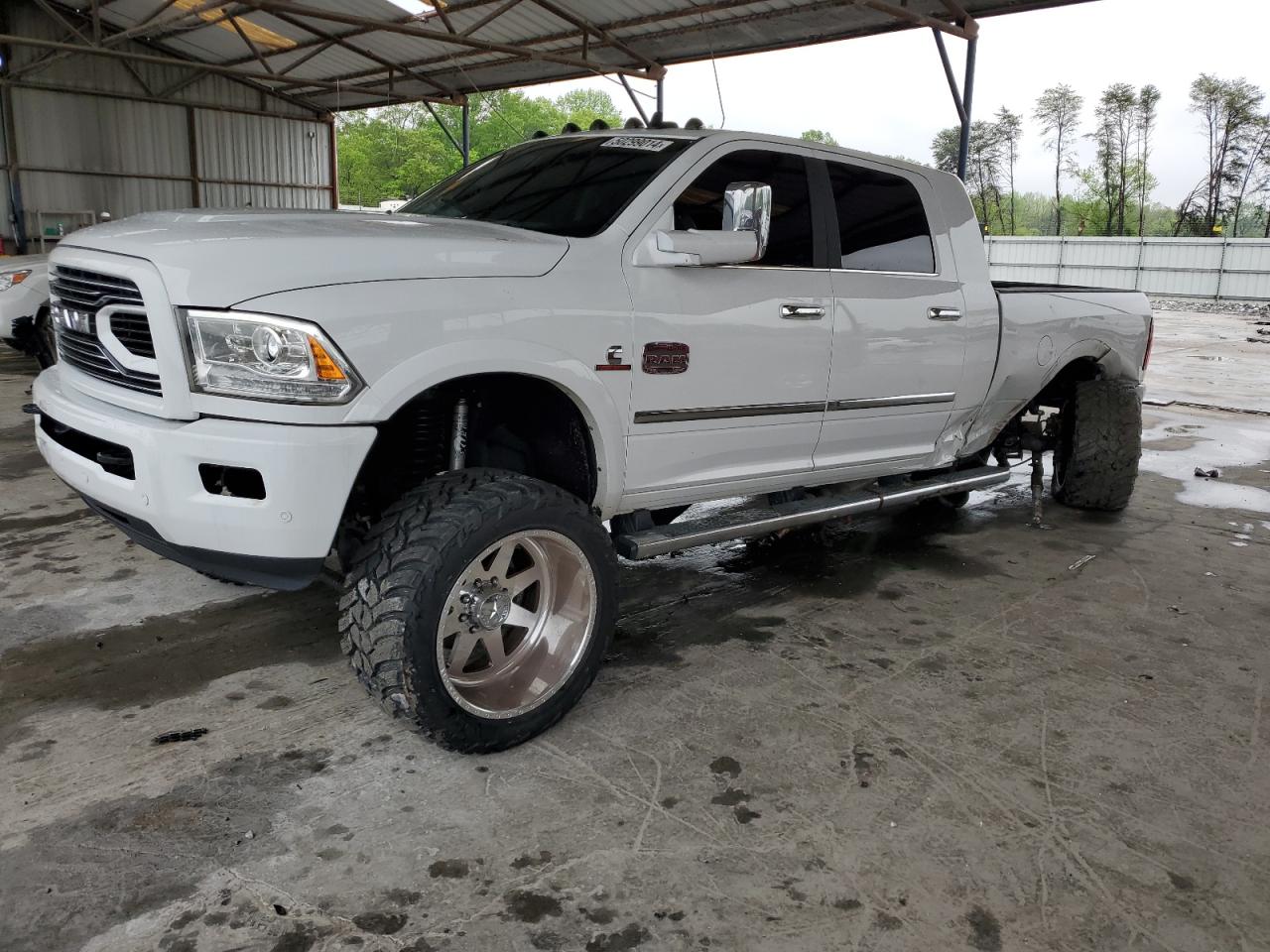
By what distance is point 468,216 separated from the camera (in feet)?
11.9

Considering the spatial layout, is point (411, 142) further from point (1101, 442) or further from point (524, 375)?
point (524, 375)

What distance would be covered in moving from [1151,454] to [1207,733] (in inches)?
203

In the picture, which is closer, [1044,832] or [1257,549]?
[1044,832]

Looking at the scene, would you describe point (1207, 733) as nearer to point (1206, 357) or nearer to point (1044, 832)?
point (1044, 832)

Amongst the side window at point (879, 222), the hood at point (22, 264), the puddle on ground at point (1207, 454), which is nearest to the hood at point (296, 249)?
the side window at point (879, 222)

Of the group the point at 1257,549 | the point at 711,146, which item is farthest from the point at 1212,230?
the point at 711,146

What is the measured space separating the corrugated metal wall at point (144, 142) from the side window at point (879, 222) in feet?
66.1

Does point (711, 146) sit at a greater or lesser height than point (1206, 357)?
greater

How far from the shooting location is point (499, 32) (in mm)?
14500

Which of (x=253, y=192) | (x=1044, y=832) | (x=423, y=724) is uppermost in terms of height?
(x=253, y=192)

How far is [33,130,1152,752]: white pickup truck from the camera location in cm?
243

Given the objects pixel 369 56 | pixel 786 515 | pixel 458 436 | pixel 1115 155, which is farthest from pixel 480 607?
pixel 1115 155

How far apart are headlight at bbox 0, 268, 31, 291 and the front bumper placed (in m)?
7.19

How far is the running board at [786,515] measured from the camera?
3352 mm
